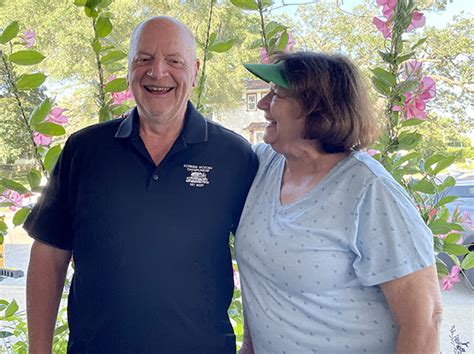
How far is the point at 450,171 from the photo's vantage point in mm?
1202

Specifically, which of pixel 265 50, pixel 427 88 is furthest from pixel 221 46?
pixel 427 88

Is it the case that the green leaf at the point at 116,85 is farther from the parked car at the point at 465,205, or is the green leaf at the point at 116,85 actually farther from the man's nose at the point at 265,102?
the parked car at the point at 465,205

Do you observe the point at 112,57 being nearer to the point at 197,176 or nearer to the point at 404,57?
the point at 197,176

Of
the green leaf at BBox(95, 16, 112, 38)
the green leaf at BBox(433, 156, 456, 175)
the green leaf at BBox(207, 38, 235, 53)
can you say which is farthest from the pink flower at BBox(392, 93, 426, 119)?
the green leaf at BBox(95, 16, 112, 38)

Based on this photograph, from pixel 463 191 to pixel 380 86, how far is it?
466 mm

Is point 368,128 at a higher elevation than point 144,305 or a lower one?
higher

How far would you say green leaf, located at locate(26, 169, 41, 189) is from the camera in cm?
115

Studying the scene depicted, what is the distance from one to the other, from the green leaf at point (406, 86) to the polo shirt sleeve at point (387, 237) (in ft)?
1.01

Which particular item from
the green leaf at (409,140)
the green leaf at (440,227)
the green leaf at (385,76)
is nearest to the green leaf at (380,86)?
the green leaf at (385,76)

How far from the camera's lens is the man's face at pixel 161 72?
1.07 meters

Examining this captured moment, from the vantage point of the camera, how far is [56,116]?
47.9 inches

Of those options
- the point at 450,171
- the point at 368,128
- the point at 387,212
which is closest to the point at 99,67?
the point at 368,128

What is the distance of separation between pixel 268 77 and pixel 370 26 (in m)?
0.57

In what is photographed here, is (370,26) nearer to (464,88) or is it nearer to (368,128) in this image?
(464,88)
